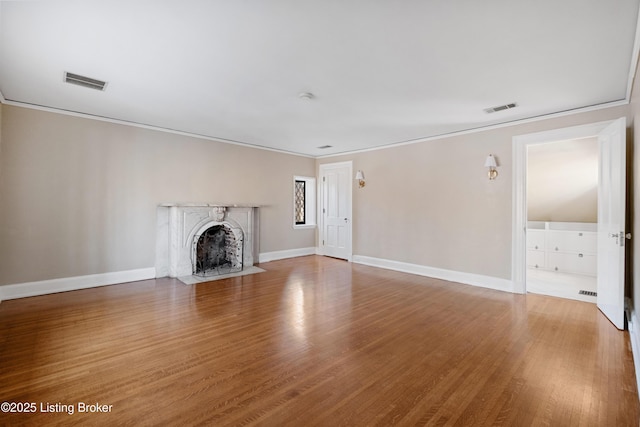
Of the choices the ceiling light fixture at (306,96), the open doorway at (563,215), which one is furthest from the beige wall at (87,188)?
the open doorway at (563,215)

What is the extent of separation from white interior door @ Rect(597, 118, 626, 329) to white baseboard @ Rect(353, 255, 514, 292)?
112 cm

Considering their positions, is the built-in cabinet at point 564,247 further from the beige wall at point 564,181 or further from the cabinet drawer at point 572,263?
the beige wall at point 564,181

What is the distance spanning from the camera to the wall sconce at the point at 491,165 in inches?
175

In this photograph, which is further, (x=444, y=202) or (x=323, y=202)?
(x=323, y=202)

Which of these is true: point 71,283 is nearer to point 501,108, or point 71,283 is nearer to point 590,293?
point 501,108

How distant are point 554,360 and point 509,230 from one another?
2368mm

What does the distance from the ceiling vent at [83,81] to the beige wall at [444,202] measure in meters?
4.76

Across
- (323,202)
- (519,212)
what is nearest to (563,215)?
(519,212)

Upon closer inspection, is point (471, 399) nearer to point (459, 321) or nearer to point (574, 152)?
point (459, 321)

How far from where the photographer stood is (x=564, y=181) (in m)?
5.86

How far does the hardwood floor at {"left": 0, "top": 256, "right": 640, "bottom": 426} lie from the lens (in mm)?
1787

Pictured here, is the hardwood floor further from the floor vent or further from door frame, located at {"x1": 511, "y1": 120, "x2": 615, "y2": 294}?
the floor vent

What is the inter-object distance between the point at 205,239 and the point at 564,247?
701cm

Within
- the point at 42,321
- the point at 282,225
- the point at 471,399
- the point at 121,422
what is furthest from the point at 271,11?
the point at 282,225
